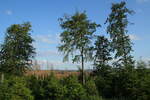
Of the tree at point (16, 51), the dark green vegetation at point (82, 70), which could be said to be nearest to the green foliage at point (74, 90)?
the dark green vegetation at point (82, 70)

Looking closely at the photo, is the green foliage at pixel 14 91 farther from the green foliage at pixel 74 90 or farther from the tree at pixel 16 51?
the tree at pixel 16 51

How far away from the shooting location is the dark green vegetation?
22.8 m

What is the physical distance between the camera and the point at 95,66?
92.9ft

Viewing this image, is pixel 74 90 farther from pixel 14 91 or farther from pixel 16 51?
pixel 16 51

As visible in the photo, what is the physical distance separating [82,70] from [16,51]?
825cm

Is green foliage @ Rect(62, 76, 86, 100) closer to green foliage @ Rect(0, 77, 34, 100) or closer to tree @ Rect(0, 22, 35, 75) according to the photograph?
green foliage @ Rect(0, 77, 34, 100)

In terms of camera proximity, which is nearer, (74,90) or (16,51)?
(74,90)

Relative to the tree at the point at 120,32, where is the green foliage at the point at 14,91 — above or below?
below

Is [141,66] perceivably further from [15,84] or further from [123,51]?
[15,84]

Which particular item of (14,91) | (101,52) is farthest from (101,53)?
(14,91)

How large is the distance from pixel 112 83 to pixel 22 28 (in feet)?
39.6

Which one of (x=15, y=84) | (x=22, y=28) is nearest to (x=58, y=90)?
(x=15, y=84)

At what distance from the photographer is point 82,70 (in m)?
26.6

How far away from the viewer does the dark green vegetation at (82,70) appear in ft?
74.7
